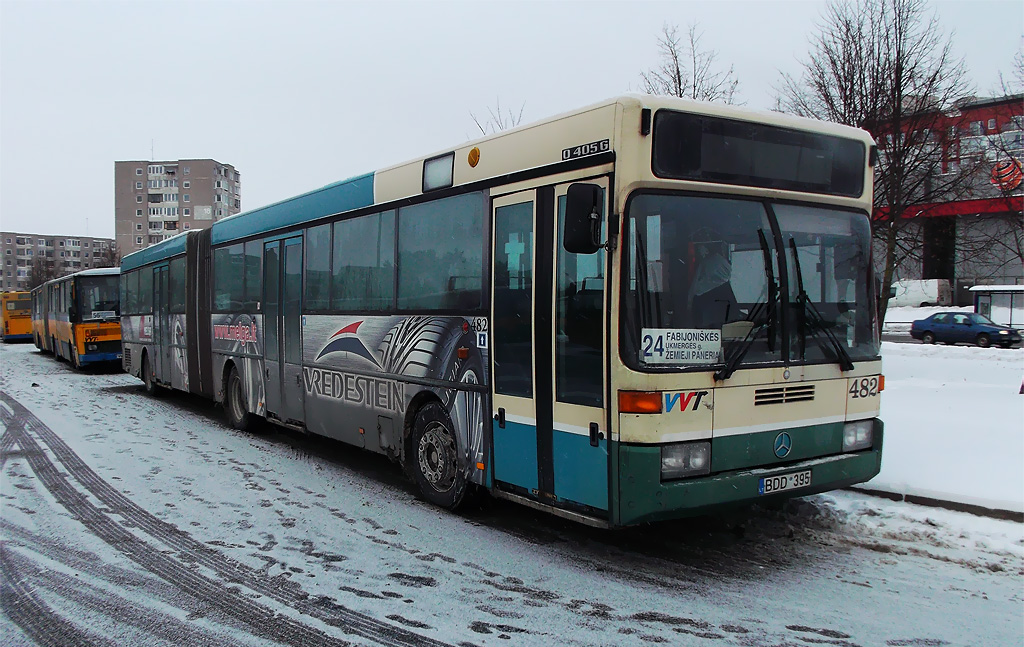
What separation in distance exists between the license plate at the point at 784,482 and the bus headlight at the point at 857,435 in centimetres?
55

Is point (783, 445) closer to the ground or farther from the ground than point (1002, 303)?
closer to the ground

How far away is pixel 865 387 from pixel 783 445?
0.97 meters

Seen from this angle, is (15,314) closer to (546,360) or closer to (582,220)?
(546,360)

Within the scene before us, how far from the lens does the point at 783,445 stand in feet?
17.7

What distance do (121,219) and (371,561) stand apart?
131992 mm

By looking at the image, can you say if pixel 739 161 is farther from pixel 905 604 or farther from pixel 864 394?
pixel 905 604

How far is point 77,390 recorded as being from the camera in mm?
18234

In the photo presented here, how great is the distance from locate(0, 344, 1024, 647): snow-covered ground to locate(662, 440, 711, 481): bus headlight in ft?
2.56

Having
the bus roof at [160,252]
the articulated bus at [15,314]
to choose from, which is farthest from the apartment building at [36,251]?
the bus roof at [160,252]

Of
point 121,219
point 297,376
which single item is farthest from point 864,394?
point 121,219

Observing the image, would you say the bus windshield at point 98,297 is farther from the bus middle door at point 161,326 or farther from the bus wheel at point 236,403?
the bus wheel at point 236,403

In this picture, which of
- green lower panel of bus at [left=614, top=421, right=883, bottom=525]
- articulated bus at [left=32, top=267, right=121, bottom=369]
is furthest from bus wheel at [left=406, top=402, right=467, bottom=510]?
articulated bus at [left=32, top=267, right=121, bottom=369]

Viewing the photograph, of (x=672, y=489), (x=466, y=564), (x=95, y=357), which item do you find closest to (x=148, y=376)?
(x=95, y=357)

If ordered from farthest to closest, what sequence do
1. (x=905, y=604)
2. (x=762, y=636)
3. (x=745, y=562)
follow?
(x=745, y=562)
(x=905, y=604)
(x=762, y=636)
